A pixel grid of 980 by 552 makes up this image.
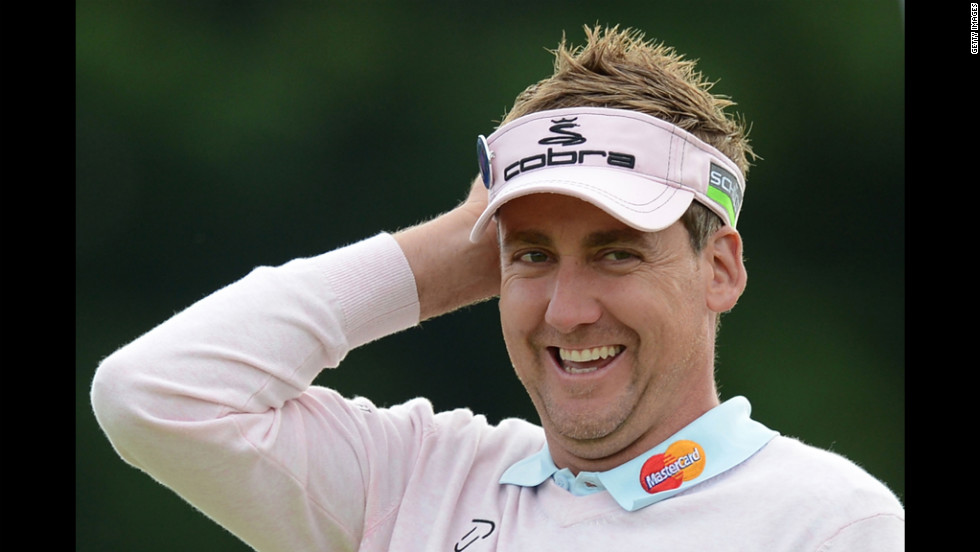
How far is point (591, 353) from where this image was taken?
86.1 inches

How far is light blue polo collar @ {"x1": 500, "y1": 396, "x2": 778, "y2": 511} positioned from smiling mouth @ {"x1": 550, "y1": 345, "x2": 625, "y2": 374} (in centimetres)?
15

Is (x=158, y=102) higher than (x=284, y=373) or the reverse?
higher

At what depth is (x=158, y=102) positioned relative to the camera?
8414 millimetres

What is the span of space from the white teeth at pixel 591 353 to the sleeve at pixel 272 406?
1.16ft

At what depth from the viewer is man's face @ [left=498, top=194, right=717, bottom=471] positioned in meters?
2.17

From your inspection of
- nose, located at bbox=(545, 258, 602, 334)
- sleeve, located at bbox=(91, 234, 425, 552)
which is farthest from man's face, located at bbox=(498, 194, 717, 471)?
sleeve, located at bbox=(91, 234, 425, 552)

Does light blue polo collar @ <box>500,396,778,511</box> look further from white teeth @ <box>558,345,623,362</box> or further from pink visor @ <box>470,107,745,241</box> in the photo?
pink visor @ <box>470,107,745,241</box>

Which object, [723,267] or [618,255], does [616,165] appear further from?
[723,267]

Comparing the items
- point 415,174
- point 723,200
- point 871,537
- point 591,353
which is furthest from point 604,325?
point 415,174

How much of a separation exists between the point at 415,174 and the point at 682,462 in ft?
19.8

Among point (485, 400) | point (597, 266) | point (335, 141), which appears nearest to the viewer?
point (597, 266)
